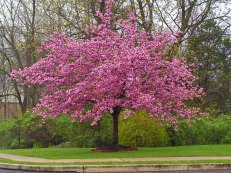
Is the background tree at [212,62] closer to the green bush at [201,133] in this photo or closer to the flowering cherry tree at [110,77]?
the green bush at [201,133]

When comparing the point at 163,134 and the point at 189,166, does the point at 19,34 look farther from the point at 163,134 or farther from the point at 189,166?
the point at 189,166

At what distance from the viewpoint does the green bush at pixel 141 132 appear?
18875 millimetres

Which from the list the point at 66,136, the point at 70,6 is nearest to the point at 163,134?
the point at 66,136

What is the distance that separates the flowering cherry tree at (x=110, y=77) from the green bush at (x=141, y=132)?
333 centimetres

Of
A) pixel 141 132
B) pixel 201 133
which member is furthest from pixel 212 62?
pixel 141 132

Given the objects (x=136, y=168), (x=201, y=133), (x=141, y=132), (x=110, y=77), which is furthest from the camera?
(x=201, y=133)

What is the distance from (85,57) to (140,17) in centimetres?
1154

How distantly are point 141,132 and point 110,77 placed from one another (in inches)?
240

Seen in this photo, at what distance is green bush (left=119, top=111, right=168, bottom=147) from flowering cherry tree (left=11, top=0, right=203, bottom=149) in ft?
10.9

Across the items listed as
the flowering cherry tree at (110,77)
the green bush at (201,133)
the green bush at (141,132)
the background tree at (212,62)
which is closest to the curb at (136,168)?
the flowering cherry tree at (110,77)

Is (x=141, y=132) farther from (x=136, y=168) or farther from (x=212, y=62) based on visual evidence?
(x=212, y=62)

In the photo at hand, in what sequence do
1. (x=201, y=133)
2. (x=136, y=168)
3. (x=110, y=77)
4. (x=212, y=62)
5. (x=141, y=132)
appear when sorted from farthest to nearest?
(x=212, y=62)
(x=201, y=133)
(x=141, y=132)
(x=110, y=77)
(x=136, y=168)

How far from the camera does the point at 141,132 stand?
18875 mm

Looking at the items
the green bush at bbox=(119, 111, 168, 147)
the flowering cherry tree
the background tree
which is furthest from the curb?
the background tree
